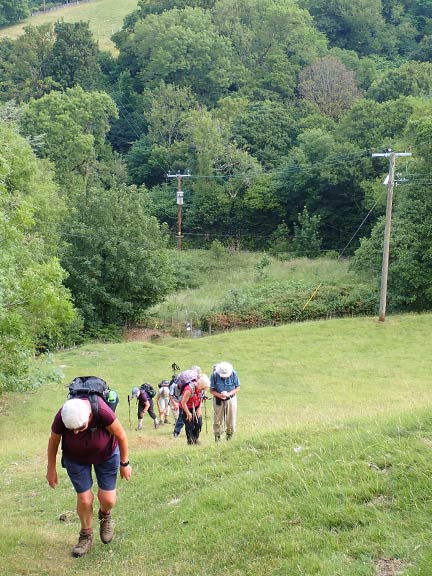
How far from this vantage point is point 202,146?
7000cm

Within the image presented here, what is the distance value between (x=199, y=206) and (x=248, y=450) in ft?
198

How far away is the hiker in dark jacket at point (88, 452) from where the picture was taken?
23.8 feet

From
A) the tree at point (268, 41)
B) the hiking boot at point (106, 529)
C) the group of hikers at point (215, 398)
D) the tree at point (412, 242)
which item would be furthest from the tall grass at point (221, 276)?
the hiking boot at point (106, 529)

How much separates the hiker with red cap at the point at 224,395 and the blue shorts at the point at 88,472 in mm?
5578

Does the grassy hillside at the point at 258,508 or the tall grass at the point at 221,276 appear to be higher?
the grassy hillside at the point at 258,508

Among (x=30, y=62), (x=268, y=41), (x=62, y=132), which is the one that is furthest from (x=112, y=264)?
(x=268, y=41)

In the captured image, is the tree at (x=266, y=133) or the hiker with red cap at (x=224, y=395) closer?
the hiker with red cap at (x=224, y=395)

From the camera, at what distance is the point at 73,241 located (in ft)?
141

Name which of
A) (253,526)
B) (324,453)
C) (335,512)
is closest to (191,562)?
(253,526)

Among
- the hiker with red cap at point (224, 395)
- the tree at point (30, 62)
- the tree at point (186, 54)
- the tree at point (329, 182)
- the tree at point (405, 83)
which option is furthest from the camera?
the tree at point (186, 54)

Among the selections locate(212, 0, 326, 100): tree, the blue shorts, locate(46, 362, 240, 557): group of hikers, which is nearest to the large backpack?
locate(46, 362, 240, 557): group of hikers

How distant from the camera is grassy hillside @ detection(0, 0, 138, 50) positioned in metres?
108

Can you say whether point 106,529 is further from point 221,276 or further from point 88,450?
point 221,276

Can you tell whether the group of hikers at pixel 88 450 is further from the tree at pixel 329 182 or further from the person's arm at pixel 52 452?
the tree at pixel 329 182
